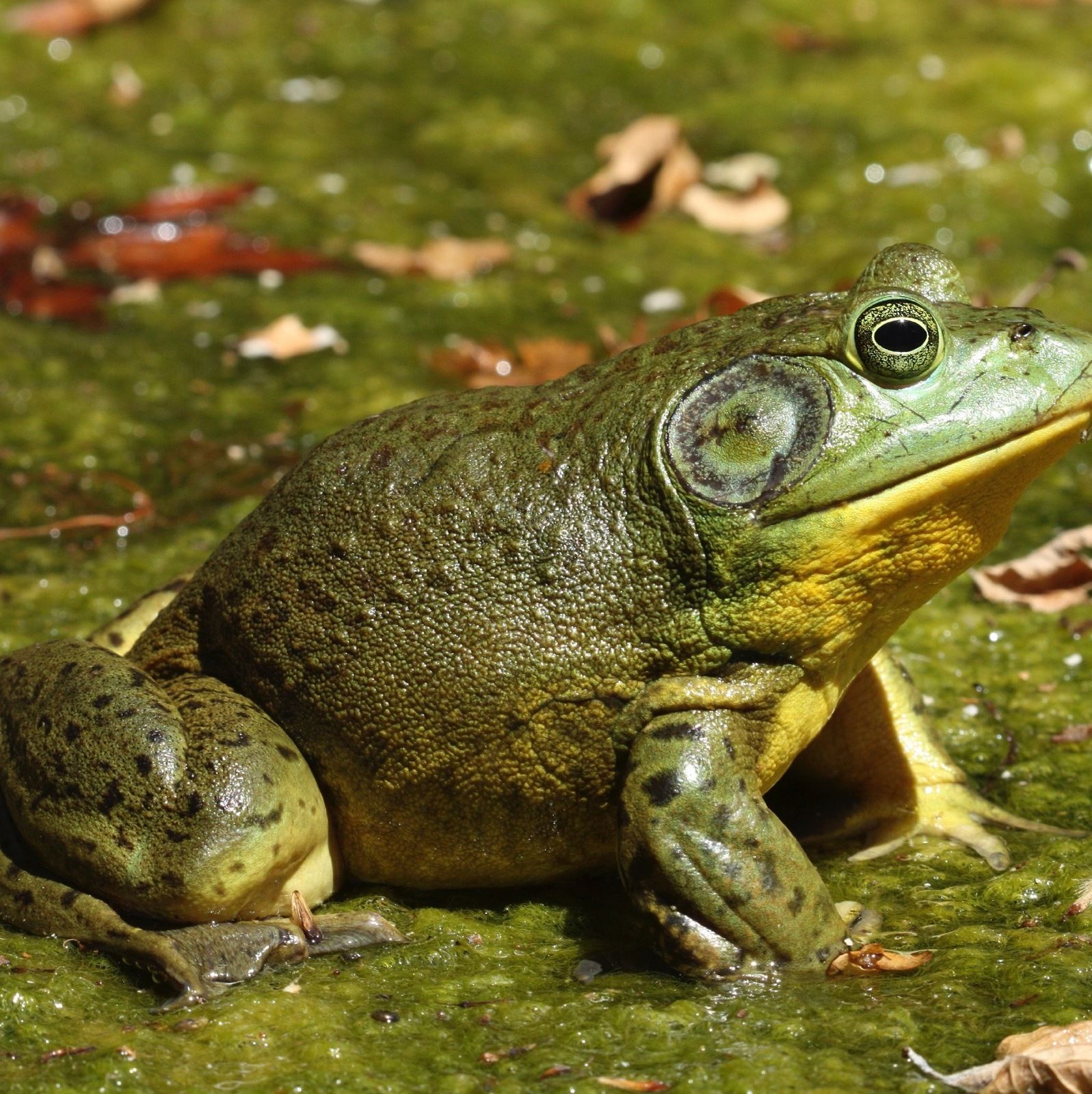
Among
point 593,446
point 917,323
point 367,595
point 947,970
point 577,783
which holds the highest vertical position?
point 917,323

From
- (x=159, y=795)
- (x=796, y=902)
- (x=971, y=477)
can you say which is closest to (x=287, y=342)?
(x=159, y=795)

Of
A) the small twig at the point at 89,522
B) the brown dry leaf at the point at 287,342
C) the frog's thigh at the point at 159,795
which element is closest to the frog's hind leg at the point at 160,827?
the frog's thigh at the point at 159,795

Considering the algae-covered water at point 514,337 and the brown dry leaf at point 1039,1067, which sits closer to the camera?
the brown dry leaf at point 1039,1067

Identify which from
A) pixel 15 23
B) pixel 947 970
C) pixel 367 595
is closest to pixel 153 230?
pixel 15 23

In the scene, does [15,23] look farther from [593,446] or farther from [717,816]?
[717,816]

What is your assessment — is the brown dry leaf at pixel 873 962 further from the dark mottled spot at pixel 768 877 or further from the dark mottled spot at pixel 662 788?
the dark mottled spot at pixel 662 788

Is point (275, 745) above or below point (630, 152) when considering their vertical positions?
below

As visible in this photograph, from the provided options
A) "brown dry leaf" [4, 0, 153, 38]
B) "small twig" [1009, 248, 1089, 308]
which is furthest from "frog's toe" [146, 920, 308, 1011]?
"brown dry leaf" [4, 0, 153, 38]
